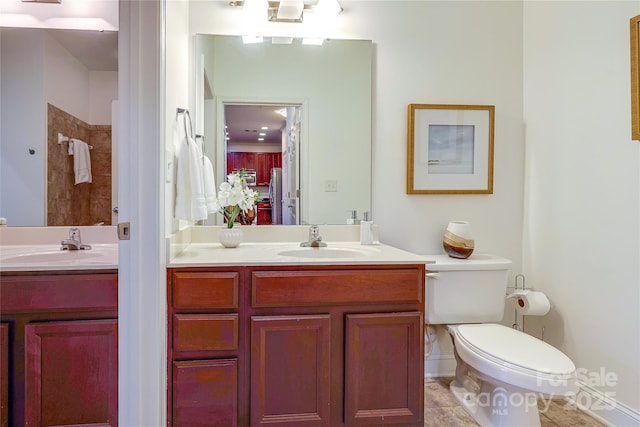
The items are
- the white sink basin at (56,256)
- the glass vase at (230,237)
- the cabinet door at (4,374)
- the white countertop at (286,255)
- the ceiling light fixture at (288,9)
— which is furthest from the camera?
the ceiling light fixture at (288,9)

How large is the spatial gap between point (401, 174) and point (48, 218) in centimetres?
186

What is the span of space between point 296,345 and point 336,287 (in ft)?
0.91

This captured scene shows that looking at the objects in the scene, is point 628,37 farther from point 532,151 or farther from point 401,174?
point 401,174

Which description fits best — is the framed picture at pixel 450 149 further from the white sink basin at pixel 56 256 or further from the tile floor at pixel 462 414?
the white sink basin at pixel 56 256

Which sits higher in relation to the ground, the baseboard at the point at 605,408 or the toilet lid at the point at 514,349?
the toilet lid at the point at 514,349

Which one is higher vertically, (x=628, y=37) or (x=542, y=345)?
(x=628, y=37)

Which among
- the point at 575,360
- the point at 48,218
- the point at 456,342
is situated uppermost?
the point at 48,218

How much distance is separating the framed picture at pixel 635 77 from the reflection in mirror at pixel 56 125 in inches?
94.2

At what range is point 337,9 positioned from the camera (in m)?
2.01

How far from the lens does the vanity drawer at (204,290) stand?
1430mm

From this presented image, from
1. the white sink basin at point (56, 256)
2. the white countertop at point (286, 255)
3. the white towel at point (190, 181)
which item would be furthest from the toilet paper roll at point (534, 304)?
the white sink basin at point (56, 256)

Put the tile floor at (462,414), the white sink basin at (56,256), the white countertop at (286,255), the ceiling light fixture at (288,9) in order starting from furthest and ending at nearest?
the ceiling light fixture at (288,9)
the tile floor at (462,414)
the white sink basin at (56,256)
the white countertop at (286,255)

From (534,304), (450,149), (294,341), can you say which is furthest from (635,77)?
(294,341)

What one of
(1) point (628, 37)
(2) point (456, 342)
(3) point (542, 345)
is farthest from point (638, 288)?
(1) point (628, 37)
